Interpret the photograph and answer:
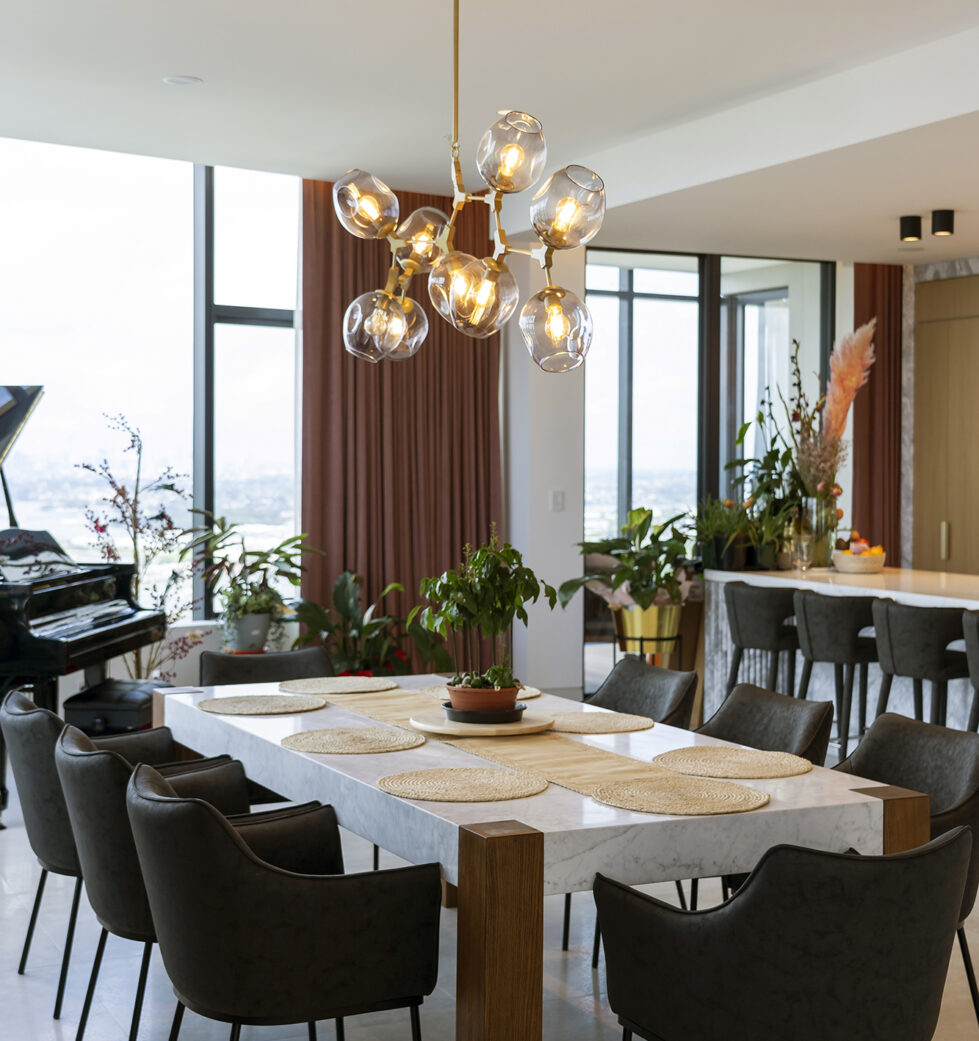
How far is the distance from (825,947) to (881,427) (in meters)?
6.82

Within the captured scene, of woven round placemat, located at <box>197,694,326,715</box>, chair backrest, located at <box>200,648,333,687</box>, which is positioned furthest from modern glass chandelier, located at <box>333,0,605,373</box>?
chair backrest, located at <box>200,648,333,687</box>

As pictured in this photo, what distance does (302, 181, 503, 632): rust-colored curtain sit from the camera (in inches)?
283

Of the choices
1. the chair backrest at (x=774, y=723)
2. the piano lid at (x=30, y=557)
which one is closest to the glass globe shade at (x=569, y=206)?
the chair backrest at (x=774, y=723)

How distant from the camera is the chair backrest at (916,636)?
5.07 metres

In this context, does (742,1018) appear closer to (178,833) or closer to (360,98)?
(178,833)

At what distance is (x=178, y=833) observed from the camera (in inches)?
86.8

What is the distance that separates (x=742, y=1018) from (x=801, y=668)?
447cm

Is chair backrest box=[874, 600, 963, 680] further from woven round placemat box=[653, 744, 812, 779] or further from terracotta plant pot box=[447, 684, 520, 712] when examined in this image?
terracotta plant pot box=[447, 684, 520, 712]

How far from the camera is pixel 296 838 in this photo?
103 inches

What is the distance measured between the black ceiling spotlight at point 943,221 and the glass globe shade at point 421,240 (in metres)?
3.62

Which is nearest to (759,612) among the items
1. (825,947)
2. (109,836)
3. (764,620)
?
(764,620)

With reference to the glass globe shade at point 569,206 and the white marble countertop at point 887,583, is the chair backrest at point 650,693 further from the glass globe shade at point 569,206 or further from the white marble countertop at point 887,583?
the white marble countertop at point 887,583

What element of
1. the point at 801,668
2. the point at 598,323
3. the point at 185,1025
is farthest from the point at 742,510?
the point at 185,1025

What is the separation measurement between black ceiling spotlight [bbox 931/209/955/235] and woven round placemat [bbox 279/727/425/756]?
15.1 feet
